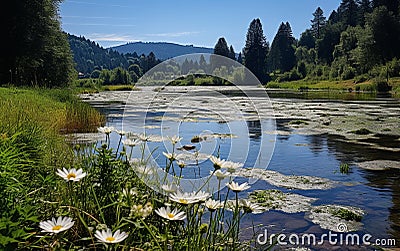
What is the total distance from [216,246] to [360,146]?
23.5ft

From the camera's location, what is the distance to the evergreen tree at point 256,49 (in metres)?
63.2

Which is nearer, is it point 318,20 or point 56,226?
point 56,226

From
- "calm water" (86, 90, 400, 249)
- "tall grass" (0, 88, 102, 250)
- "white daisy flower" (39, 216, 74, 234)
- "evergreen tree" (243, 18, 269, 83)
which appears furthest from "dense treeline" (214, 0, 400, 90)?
"white daisy flower" (39, 216, 74, 234)

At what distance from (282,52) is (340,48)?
20.9 metres

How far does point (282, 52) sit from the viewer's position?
74125mm

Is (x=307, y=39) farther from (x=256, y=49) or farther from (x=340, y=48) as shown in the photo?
(x=340, y=48)

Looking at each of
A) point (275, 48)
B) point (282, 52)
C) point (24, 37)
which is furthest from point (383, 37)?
point (275, 48)

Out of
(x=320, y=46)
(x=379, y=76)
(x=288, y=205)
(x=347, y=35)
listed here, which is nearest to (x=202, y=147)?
(x=288, y=205)

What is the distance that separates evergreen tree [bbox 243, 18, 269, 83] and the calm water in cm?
5398

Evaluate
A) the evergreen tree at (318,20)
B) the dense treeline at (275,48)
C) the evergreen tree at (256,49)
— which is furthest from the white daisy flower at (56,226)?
the evergreen tree at (318,20)

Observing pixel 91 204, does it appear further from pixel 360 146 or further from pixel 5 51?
pixel 5 51

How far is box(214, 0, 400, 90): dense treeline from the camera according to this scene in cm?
4056

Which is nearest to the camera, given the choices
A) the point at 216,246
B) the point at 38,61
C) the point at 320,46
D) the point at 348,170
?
the point at 216,246

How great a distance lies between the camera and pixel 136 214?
1779mm
